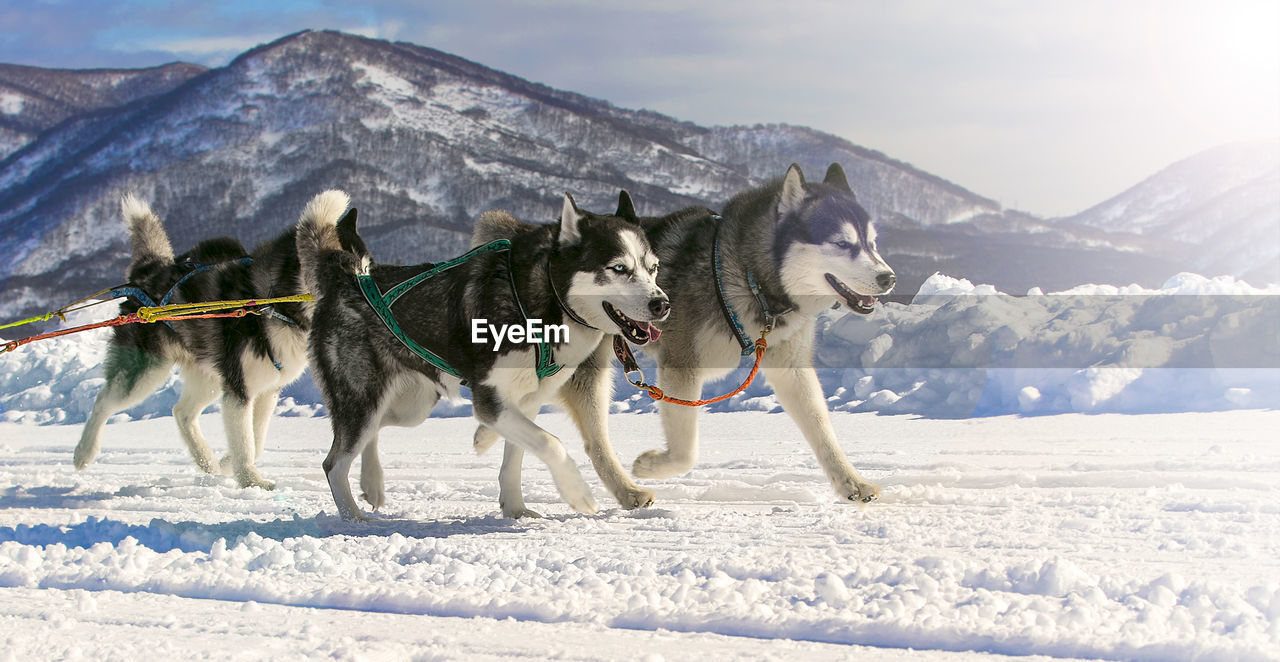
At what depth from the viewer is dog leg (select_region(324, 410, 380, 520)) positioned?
14.9 feet

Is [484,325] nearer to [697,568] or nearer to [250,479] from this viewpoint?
[697,568]

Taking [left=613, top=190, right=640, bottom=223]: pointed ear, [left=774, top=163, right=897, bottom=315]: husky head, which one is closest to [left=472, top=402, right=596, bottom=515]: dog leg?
[left=613, top=190, right=640, bottom=223]: pointed ear

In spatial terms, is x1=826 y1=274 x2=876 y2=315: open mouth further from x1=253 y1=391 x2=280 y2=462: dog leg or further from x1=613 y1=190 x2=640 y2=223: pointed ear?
x1=253 y1=391 x2=280 y2=462: dog leg

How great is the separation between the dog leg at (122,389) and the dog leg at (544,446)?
3.45 metres

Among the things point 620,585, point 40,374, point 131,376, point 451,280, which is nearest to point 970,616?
point 620,585

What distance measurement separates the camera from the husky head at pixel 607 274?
3900mm

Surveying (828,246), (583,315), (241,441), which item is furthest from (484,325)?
(241,441)

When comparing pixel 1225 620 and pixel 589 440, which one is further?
pixel 589 440

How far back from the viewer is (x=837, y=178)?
4.63 meters

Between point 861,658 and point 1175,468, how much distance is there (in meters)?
3.48

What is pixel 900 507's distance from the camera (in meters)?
4.40

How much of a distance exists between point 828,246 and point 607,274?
1.04 meters

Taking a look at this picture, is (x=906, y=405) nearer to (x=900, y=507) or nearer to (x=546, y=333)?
(x=900, y=507)

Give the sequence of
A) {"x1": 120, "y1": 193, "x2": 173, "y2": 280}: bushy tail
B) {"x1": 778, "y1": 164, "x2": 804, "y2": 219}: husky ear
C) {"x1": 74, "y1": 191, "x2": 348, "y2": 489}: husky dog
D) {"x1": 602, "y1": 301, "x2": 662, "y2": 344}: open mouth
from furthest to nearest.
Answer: {"x1": 120, "y1": 193, "x2": 173, "y2": 280}: bushy tail < {"x1": 74, "y1": 191, "x2": 348, "y2": 489}: husky dog < {"x1": 778, "y1": 164, "x2": 804, "y2": 219}: husky ear < {"x1": 602, "y1": 301, "x2": 662, "y2": 344}: open mouth
